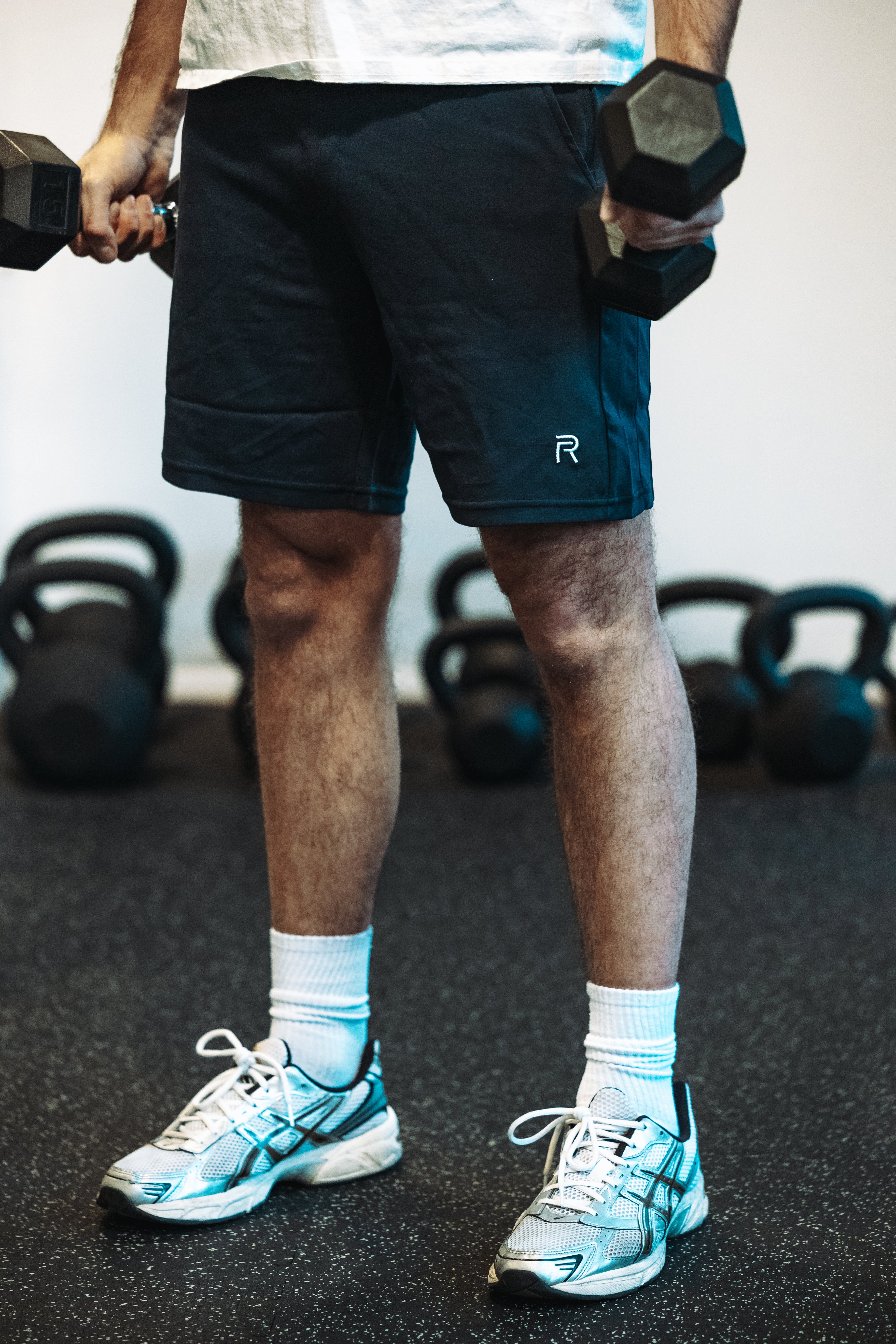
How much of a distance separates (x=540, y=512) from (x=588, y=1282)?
446 mm

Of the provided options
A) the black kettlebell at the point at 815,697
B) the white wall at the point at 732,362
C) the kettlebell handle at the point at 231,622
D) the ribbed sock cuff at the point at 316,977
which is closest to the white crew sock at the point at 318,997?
the ribbed sock cuff at the point at 316,977

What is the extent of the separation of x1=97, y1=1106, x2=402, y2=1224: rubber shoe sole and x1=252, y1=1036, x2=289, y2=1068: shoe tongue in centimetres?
7

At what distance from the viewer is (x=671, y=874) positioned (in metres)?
0.80

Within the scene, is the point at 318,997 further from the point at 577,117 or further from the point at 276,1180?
the point at 577,117

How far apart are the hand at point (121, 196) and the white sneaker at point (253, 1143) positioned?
1.84 ft

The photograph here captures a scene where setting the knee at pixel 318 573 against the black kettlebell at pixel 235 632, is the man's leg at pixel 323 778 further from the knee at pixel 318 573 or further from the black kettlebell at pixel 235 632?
the black kettlebell at pixel 235 632

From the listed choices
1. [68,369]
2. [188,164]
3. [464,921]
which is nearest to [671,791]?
[188,164]

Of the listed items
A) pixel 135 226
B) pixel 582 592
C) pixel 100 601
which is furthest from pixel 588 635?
pixel 100 601

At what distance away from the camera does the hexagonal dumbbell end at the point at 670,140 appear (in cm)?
62

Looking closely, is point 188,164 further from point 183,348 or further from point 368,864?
point 368,864

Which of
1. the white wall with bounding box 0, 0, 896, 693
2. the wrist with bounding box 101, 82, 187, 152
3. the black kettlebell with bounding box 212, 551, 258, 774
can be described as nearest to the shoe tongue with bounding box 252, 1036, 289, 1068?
the wrist with bounding box 101, 82, 187, 152

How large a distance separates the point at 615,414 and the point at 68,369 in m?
2.04

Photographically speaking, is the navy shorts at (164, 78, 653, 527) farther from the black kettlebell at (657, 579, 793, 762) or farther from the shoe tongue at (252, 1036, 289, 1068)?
the black kettlebell at (657, 579, 793, 762)

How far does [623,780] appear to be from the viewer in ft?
2.59
